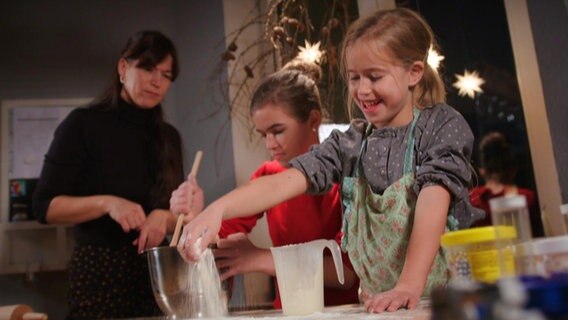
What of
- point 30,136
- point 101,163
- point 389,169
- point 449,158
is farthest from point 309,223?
point 30,136

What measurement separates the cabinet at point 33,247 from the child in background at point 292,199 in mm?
393

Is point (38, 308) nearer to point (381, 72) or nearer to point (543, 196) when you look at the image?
point (381, 72)

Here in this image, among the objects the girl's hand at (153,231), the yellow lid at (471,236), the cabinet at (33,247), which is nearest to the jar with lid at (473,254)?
the yellow lid at (471,236)

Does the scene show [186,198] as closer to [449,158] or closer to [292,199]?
[292,199]

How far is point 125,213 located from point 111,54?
463 mm

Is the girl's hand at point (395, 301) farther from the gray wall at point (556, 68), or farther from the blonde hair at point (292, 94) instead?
the blonde hair at point (292, 94)

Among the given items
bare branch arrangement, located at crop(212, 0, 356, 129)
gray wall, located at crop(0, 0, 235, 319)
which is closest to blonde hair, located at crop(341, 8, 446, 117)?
bare branch arrangement, located at crop(212, 0, 356, 129)

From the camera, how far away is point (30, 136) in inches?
58.8

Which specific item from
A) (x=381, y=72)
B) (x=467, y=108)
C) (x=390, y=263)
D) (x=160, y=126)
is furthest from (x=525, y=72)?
(x=160, y=126)

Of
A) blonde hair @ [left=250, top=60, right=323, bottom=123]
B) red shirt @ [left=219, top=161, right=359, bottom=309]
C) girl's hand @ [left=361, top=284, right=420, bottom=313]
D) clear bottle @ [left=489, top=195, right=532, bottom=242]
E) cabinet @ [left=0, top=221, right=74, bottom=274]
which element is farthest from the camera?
cabinet @ [left=0, top=221, right=74, bottom=274]

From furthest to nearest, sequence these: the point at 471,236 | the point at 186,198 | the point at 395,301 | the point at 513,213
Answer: the point at 186,198 < the point at 395,301 < the point at 471,236 < the point at 513,213

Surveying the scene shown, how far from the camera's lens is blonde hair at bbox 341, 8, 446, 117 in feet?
3.02

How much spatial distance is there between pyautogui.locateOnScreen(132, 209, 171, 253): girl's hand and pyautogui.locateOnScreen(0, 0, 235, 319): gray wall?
0.53ft

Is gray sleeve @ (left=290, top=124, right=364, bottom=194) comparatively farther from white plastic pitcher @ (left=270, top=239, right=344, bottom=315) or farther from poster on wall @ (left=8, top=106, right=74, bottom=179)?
poster on wall @ (left=8, top=106, right=74, bottom=179)
